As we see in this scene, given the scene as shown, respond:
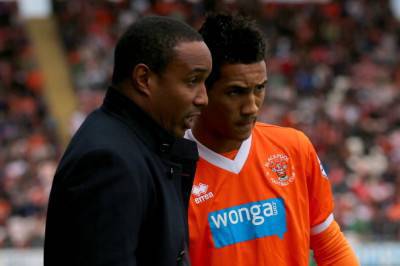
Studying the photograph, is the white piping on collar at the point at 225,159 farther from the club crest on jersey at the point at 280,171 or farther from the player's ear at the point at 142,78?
the player's ear at the point at 142,78

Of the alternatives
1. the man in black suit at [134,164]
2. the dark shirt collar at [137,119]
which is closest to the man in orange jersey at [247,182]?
the man in black suit at [134,164]

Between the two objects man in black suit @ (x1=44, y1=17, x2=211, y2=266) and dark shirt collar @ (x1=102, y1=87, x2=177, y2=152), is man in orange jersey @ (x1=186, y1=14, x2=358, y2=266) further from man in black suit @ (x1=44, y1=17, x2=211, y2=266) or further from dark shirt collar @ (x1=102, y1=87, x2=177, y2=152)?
dark shirt collar @ (x1=102, y1=87, x2=177, y2=152)

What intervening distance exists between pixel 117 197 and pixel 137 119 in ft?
0.94

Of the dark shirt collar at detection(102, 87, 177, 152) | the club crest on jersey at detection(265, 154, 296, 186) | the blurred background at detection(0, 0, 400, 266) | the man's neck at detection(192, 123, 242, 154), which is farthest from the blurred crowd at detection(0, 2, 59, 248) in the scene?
the dark shirt collar at detection(102, 87, 177, 152)

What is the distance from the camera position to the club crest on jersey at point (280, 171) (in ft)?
11.1

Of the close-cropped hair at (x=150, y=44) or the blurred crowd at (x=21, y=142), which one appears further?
the blurred crowd at (x=21, y=142)

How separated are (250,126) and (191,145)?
22.8 inches

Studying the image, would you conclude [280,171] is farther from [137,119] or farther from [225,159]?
[137,119]

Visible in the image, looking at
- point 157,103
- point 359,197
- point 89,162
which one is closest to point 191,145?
point 157,103

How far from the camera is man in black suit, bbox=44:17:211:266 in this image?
2238mm

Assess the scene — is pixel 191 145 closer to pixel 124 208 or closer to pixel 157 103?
pixel 157 103

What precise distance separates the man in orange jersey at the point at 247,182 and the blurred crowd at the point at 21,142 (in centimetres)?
829

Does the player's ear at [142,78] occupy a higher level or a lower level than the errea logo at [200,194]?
higher

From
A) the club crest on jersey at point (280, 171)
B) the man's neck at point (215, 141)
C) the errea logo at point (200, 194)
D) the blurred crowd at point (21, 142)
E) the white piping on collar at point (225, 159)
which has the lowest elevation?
the errea logo at point (200, 194)
